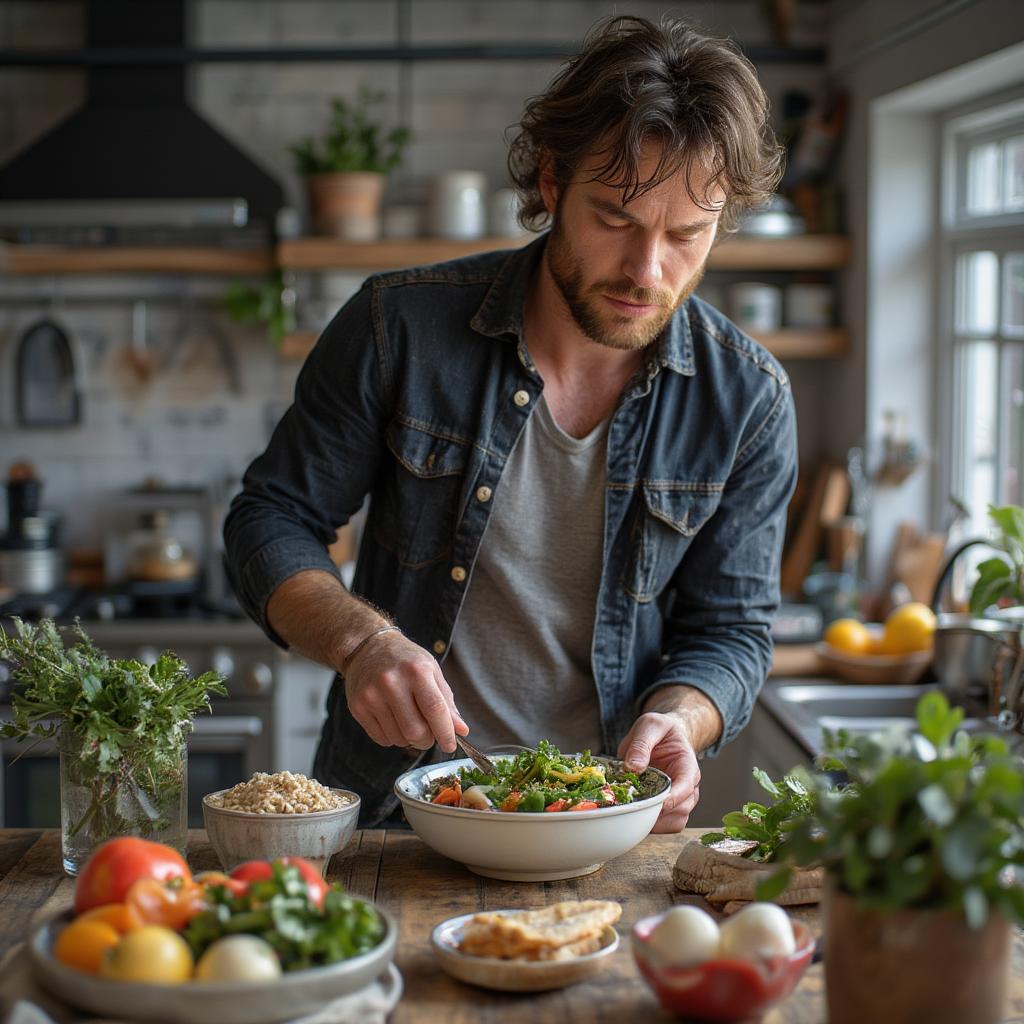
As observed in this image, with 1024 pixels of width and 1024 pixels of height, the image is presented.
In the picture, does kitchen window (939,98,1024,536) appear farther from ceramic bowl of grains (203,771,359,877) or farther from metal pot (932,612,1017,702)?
ceramic bowl of grains (203,771,359,877)

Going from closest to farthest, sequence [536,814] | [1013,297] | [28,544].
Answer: [536,814], [1013,297], [28,544]

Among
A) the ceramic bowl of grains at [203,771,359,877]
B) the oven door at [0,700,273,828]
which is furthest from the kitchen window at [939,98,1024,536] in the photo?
the ceramic bowl of grains at [203,771,359,877]

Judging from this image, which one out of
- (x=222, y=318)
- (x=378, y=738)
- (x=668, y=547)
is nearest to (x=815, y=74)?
(x=222, y=318)

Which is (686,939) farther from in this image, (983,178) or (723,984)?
(983,178)

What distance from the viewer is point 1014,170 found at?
3188 mm

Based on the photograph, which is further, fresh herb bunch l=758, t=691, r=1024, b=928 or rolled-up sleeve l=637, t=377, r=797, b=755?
rolled-up sleeve l=637, t=377, r=797, b=755

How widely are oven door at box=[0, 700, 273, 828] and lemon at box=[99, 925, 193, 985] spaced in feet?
8.43

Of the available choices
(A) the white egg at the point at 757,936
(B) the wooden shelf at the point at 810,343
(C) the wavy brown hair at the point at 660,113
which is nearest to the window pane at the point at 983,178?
(B) the wooden shelf at the point at 810,343

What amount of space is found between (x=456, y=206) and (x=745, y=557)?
6.99ft

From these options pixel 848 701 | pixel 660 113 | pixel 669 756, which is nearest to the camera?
pixel 669 756

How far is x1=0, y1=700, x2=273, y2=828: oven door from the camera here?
351 centimetres

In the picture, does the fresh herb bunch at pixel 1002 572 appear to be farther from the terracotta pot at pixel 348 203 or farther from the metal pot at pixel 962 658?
the terracotta pot at pixel 348 203

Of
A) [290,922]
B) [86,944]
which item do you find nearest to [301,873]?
[290,922]

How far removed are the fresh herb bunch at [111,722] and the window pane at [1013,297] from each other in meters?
2.44
